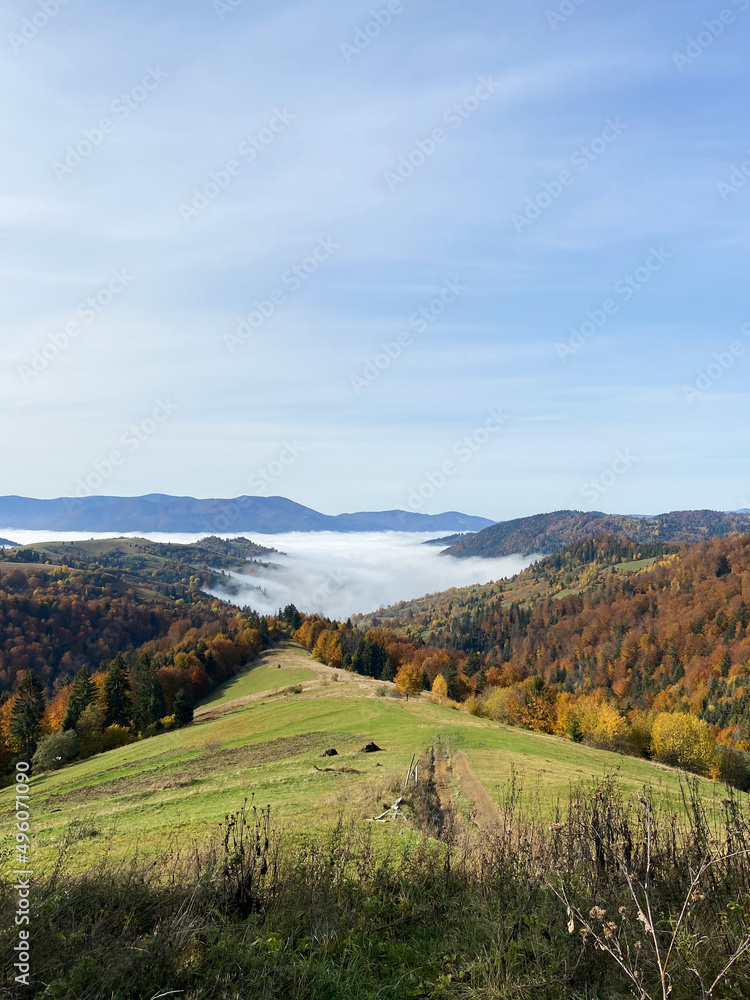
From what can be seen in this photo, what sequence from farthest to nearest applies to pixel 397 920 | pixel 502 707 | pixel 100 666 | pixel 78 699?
pixel 100 666 < pixel 502 707 < pixel 78 699 < pixel 397 920

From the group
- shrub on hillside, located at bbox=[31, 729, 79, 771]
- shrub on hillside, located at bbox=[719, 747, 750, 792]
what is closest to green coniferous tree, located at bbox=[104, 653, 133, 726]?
shrub on hillside, located at bbox=[31, 729, 79, 771]

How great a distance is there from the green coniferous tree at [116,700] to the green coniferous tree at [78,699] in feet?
7.06

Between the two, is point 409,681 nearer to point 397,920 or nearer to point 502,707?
point 502,707

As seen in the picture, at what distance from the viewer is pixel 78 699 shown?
208 feet

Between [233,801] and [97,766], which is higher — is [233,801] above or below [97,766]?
above

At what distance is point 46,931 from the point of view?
5598 mm

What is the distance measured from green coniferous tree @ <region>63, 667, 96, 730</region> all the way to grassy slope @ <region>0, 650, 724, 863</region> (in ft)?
43.1

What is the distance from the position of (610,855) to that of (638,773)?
2901cm

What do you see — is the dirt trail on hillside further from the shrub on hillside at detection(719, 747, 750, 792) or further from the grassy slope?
the shrub on hillside at detection(719, 747, 750, 792)

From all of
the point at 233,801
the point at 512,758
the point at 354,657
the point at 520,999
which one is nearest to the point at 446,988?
the point at 520,999

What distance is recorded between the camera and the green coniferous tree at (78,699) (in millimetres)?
61022

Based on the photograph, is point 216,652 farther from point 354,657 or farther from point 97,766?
point 97,766

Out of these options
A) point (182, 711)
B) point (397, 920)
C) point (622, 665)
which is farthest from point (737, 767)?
point (622, 665)

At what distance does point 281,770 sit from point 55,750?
31152mm
